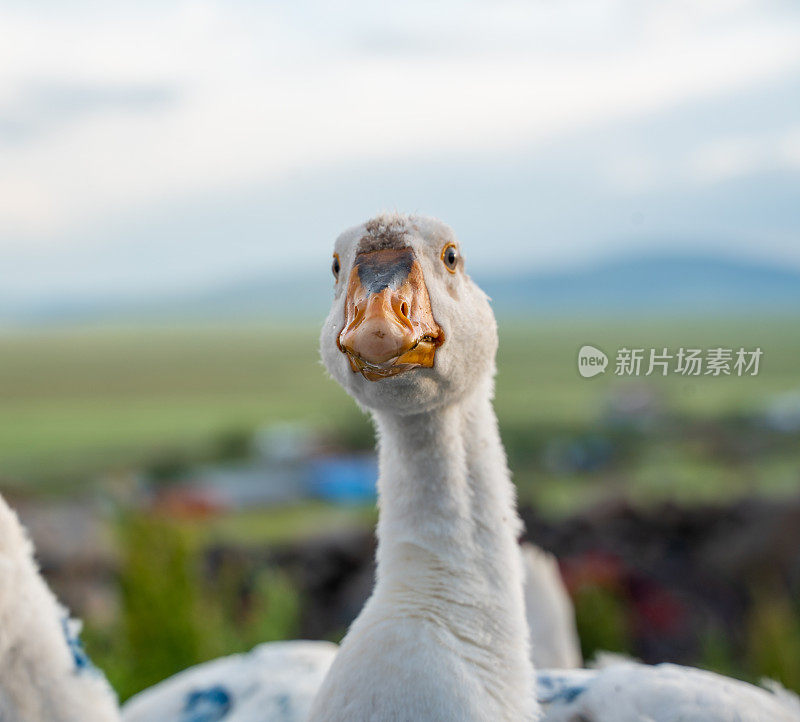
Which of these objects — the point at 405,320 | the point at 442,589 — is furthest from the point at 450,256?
the point at 442,589

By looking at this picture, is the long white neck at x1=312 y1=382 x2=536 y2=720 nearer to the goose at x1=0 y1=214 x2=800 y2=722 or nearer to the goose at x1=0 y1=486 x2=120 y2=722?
the goose at x1=0 y1=214 x2=800 y2=722

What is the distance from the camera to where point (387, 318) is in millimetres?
1667

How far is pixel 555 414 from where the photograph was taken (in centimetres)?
2058

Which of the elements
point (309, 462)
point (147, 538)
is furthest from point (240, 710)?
point (309, 462)

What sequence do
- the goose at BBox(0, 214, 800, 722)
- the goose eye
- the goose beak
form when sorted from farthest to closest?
the goose eye → the goose at BBox(0, 214, 800, 722) → the goose beak

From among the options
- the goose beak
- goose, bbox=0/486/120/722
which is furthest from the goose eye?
goose, bbox=0/486/120/722

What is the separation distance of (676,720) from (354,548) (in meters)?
6.49

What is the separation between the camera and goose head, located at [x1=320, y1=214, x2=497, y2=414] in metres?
1.68

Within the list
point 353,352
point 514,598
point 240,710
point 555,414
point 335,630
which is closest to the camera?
point 353,352

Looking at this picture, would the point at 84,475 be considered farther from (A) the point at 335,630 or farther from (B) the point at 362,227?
(B) the point at 362,227

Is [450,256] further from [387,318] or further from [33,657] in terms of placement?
[33,657]

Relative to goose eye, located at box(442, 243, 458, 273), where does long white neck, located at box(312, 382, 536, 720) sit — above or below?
below

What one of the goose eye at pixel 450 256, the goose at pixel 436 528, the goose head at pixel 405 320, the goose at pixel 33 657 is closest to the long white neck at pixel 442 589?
the goose at pixel 436 528

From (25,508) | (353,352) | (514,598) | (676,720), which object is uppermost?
(353,352)
